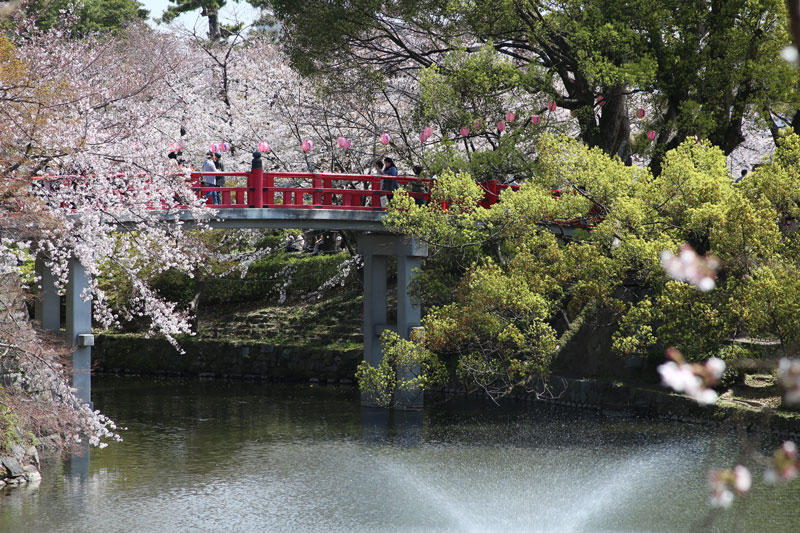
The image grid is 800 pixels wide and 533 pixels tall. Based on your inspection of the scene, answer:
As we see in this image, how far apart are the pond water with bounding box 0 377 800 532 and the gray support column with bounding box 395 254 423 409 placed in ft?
1.69

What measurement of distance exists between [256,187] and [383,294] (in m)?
4.24

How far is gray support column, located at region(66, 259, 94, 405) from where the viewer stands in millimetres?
17141

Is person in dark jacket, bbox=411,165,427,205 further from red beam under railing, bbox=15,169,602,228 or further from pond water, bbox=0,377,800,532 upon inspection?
pond water, bbox=0,377,800,532

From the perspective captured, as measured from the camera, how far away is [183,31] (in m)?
35.8

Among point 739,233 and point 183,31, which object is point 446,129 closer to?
point 739,233

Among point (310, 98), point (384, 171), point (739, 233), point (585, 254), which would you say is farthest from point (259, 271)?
point (739, 233)

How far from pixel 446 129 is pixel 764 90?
23.6ft

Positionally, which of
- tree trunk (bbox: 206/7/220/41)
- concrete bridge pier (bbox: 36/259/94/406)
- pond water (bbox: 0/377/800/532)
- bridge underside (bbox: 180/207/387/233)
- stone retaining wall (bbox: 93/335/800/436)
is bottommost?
pond water (bbox: 0/377/800/532)

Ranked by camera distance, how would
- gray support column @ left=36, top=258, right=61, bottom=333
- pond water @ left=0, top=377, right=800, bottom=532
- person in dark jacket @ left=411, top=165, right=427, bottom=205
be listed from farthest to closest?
1. person in dark jacket @ left=411, top=165, right=427, bottom=205
2. gray support column @ left=36, top=258, right=61, bottom=333
3. pond water @ left=0, top=377, right=800, bottom=532

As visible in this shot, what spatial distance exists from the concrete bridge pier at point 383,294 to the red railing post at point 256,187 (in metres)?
3.16

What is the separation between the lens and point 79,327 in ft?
57.1

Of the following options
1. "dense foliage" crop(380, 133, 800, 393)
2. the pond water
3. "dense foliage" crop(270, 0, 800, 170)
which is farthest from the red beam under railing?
the pond water

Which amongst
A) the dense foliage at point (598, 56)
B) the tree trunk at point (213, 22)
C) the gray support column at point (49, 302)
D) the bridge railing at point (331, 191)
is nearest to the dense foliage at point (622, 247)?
the bridge railing at point (331, 191)

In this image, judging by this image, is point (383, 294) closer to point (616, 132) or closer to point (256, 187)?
point (256, 187)
